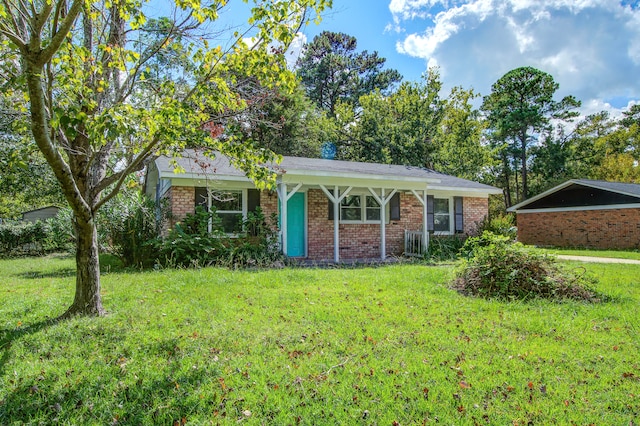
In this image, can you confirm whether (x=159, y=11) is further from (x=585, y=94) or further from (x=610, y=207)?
(x=585, y=94)

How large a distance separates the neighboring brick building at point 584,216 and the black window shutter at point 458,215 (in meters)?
7.55

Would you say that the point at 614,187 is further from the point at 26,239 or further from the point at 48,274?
the point at 26,239

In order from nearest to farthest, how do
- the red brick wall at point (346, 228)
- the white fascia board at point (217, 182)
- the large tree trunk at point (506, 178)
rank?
1. the white fascia board at point (217, 182)
2. the red brick wall at point (346, 228)
3. the large tree trunk at point (506, 178)

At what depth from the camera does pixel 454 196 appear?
1418 centimetres

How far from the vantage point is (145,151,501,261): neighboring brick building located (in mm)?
10156

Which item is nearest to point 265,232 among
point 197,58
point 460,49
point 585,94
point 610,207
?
point 197,58

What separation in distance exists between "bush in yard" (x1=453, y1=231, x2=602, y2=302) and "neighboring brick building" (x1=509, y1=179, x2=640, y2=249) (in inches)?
501

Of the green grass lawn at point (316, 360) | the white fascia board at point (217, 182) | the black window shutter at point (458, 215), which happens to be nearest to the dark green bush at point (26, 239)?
the white fascia board at point (217, 182)

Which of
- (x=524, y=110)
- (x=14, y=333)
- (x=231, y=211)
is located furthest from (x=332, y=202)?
(x=524, y=110)

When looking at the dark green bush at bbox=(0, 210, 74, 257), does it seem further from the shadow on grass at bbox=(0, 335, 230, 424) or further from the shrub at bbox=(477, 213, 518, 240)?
the shrub at bbox=(477, 213, 518, 240)

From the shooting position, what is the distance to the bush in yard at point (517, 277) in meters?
6.15

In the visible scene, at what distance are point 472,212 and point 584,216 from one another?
23.5 ft

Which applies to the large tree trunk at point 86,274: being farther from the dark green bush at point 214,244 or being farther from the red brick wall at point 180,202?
the red brick wall at point 180,202

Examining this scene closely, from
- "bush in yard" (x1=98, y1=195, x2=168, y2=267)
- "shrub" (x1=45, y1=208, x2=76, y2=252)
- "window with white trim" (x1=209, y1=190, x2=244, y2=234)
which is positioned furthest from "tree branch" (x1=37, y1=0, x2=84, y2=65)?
"shrub" (x1=45, y1=208, x2=76, y2=252)
